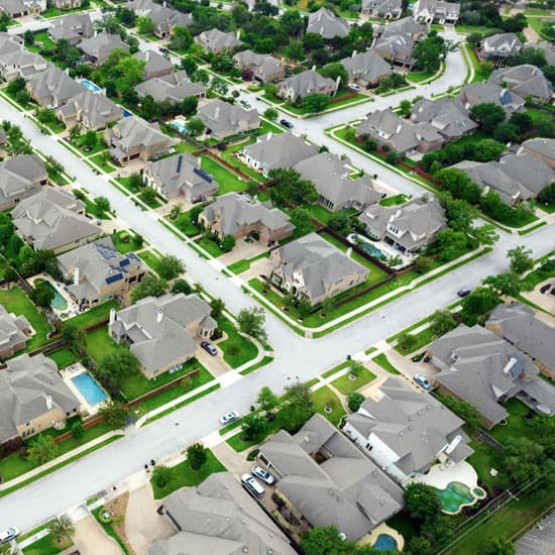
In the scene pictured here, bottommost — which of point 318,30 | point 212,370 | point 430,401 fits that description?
point 212,370

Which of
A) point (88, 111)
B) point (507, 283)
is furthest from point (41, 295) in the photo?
point (507, 283)

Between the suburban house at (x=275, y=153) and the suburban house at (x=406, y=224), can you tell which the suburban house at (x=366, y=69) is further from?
the suburban house at (x=406, y=224)

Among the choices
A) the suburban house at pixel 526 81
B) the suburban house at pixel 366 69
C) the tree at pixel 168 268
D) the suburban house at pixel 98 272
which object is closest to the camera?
the suburban house at pixel 98 272

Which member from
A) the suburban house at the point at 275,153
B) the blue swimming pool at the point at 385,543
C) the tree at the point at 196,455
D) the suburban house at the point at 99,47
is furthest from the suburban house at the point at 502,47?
the tree at the point at 196,455

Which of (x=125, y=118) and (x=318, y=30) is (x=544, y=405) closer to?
(x=125, y=118)

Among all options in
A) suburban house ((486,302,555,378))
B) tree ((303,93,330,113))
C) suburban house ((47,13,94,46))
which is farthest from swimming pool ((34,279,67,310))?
suburban house ((47,13,94,46))

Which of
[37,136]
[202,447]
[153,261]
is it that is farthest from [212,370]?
[37,136]
